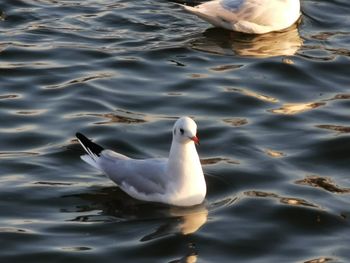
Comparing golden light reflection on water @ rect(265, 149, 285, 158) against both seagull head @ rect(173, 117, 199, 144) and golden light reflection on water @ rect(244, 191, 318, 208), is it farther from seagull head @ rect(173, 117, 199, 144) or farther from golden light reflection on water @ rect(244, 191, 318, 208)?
seagull head @ rect(173, 117, 199, 144)

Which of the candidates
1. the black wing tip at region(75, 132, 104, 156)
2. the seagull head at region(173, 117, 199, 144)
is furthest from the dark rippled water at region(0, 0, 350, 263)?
the seagull head at region(173, 117, 199, 144)

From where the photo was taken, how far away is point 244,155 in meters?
11.4

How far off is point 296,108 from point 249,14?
2.81 m

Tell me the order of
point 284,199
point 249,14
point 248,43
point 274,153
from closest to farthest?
point 284,199
point 274,153
point 248,43
point 249,14

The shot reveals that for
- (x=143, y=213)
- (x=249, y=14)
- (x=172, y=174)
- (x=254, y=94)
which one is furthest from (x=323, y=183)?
(x=249, y=14)

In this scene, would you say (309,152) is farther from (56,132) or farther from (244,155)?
(56,132)

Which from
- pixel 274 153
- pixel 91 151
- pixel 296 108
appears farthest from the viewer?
pixel 296 108

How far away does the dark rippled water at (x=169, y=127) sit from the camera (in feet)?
31.1

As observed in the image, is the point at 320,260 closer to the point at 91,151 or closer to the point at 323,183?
the point at 323,183

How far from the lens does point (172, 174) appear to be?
32.4 ft

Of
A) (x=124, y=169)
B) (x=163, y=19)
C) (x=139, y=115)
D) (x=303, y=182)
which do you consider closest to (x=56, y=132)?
(x=139, y=115)

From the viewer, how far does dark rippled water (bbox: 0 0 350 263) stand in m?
9.48

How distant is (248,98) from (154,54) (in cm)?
177

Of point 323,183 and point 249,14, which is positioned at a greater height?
point 249,14
